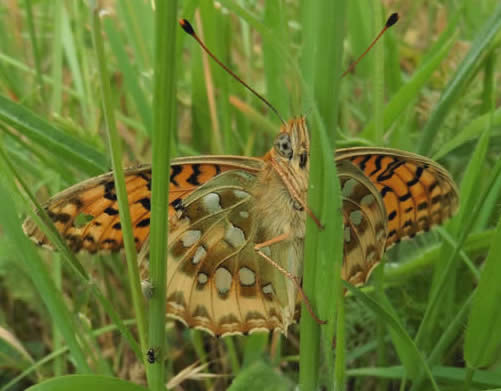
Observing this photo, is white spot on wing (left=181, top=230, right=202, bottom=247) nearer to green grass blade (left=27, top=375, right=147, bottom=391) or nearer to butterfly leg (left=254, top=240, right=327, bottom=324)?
butterfly leg (left=254, top=240, right=327, bottom=324)

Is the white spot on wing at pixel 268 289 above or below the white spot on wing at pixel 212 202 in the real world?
below

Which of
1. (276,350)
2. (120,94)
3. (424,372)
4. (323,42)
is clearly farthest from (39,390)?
(120,94)

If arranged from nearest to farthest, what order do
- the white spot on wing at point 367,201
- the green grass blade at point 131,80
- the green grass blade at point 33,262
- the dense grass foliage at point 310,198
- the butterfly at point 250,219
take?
the dense grass foliage at point 310,198
the green grass blade at point 33,262
the butterfly at point 250,219
the white spot on wing at point 367,201
the green grass blade at point 131,80

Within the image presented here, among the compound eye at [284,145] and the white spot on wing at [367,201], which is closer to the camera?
the compound eye at [284,145]

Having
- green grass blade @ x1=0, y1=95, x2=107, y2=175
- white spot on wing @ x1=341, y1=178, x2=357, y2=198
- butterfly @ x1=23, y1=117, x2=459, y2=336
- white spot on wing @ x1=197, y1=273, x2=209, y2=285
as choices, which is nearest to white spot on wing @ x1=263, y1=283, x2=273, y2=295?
butterfly @ x1=23, y1=117, x2=459, y2=336

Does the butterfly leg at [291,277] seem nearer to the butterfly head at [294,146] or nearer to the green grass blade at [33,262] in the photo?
the butterfly head at [294,146]

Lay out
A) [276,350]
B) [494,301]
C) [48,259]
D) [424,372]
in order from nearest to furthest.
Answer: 1. [494,301]
2. [424,372]
3. [276,350]
4. [48,259]

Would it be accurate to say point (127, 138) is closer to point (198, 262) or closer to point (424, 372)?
point (198, 262)

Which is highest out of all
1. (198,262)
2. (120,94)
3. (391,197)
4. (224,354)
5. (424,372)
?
(120,94)

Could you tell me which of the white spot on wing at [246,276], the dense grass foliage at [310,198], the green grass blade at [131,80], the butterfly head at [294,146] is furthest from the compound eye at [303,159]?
the green grass blade at [131,80]
